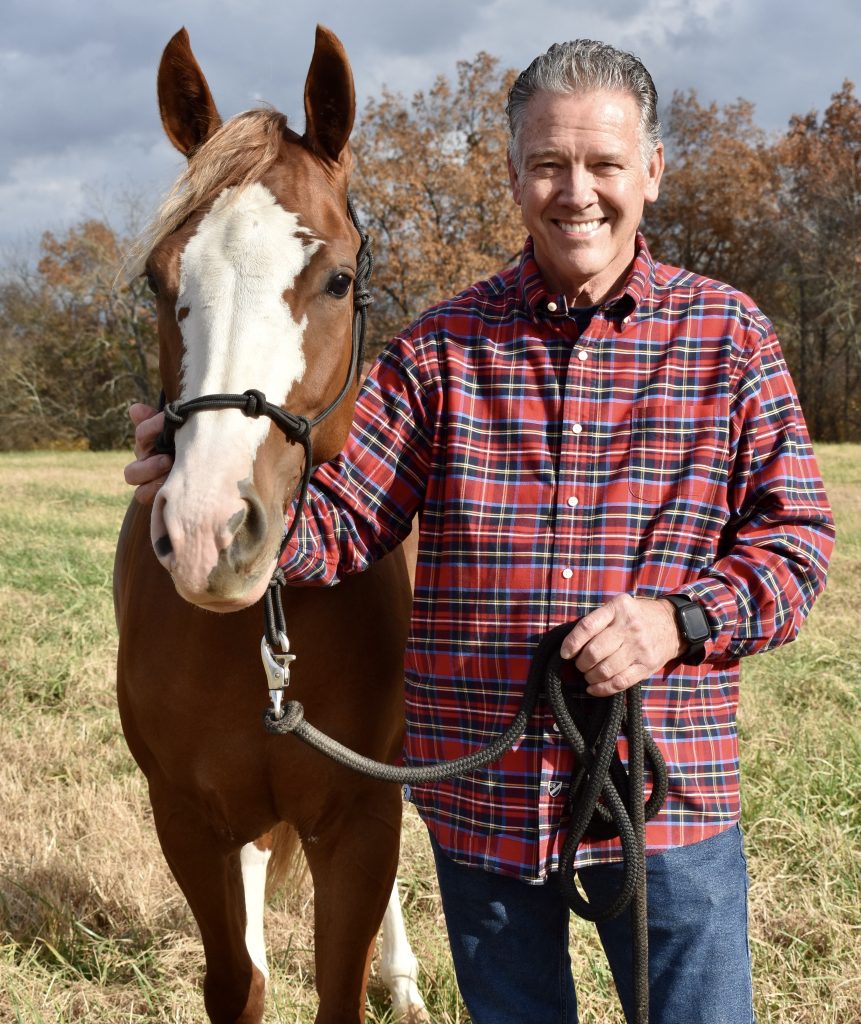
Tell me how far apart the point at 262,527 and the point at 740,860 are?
1.08m

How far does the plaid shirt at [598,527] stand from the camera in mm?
1726

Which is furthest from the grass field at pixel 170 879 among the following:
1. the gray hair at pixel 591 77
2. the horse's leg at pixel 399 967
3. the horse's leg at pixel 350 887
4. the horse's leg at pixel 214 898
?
the gray hair at pixel 591 77

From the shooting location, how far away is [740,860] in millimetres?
1800

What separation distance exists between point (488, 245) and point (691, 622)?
2345 centimetres

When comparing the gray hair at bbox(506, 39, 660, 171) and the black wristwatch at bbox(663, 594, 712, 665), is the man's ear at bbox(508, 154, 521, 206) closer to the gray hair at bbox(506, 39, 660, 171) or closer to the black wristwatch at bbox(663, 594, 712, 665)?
the gray hair at bbox(506, 39, 660, 171)

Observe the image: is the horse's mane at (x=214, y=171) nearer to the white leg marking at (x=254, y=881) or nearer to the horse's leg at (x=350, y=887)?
the horse's leg at (x=350, y=887)

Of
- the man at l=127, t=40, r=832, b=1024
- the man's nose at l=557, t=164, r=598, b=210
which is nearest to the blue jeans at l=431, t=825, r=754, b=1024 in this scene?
the man at l=127, t=40, r=832, b=1024

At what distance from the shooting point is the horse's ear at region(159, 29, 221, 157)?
2.01 m

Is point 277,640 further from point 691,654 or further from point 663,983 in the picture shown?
point 663,983

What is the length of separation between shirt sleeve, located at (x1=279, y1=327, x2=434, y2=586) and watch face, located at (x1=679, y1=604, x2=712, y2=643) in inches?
24.1

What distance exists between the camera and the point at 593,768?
1647mm

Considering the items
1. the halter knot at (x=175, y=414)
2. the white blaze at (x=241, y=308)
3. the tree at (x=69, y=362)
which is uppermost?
the tree at (x=69, y=362)

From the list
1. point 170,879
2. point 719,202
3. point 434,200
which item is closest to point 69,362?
point 434,200

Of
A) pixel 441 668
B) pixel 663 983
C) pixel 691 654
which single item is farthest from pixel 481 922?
pixel 691 654
